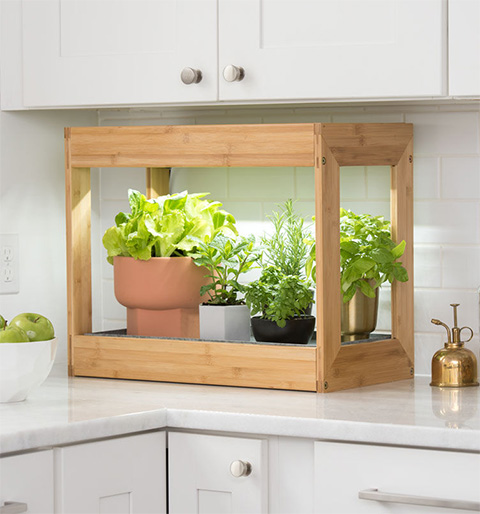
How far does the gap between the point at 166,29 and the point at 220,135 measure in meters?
0.24

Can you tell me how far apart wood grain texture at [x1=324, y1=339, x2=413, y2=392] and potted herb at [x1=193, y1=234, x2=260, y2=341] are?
8.6 inches

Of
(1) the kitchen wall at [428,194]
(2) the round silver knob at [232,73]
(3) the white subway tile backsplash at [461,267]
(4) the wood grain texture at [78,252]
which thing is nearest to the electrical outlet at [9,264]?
(4) the wood grain texture at [78,252]

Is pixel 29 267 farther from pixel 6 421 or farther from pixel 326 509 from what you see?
pixel 326 509

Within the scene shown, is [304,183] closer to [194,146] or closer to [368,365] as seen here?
[194,146]

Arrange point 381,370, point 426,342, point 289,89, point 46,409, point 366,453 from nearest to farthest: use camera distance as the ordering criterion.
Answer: point 366,453, point 46,409, point 289,89, point 381,370, point 426,342

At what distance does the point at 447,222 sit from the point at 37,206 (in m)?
0.94

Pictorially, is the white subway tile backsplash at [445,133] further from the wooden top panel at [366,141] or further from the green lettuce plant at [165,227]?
the green lettuce plant at [165,227]

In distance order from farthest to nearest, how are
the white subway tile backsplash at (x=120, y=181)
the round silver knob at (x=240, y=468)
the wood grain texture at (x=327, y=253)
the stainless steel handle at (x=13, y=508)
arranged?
the white subway tile backsplash at (x=120, y=181) → the wood grain texture at (x=327, y=253) → the round silver knob at (x=240, y=468) → the stainless steel handle at (x=13, y=508)

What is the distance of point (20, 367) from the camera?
1.74 m

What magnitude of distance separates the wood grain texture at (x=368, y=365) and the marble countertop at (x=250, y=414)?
1.3 inches

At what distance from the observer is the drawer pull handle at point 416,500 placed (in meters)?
1.47

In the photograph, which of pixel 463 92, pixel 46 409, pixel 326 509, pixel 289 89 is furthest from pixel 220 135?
pixel 326 509

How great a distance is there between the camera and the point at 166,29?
6.38 ft

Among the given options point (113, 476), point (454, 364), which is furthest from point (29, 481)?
point (454, 364)
